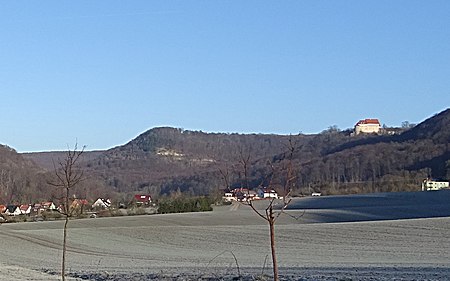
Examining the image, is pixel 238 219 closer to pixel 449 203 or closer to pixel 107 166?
pixel 449 203

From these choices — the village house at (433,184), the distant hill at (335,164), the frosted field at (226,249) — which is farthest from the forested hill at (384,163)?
the frosted field at (226,249)

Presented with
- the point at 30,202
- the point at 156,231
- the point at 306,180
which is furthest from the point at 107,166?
the point at 156,231

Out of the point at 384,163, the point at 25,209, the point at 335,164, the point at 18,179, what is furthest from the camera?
the point at 335,164

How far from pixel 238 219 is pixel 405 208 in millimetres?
20486

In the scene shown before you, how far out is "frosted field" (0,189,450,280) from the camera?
26109mm

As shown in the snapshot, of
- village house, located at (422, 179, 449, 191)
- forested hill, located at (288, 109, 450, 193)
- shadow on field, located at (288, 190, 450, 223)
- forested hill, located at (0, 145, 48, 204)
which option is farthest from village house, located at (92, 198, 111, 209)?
village house, located at (422, 179, 449, 191)

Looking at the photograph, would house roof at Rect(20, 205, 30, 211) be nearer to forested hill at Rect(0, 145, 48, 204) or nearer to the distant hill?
forested hill at Rect(0, 145, 48, 204)

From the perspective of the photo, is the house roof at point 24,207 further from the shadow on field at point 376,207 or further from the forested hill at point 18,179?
the shadow on field at point 376,207

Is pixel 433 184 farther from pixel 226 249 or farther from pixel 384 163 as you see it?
pixel 226 249

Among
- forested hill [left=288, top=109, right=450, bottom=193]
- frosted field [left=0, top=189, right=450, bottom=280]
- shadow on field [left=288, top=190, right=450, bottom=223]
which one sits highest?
forested hill [left=288, top=109, right=450, bottom=193]

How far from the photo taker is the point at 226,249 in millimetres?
45312

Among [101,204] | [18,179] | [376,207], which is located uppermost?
[18,179]

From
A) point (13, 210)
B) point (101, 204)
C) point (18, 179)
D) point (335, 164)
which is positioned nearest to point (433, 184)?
point (335, 164)

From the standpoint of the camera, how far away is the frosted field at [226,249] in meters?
26.1
